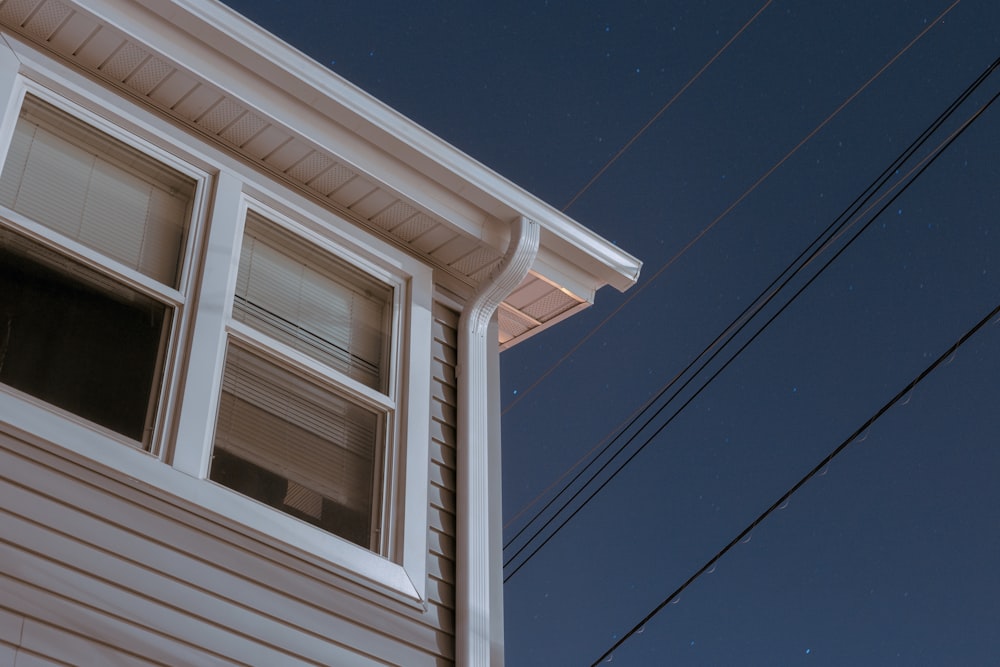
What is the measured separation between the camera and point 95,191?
4219 millimetres

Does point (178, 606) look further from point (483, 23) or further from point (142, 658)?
point (483, 23)

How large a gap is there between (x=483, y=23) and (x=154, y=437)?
471 inches

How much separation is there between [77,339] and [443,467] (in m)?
1.48

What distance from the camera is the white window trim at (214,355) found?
12.6 feet

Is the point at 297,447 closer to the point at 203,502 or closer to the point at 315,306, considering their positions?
the point at 203,502

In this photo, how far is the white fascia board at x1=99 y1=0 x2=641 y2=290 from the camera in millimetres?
4473

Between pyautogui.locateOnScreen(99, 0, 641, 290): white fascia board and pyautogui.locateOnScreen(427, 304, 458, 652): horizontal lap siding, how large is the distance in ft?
1.41

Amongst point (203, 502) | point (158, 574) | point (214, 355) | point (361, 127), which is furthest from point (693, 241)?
point (158, 574)

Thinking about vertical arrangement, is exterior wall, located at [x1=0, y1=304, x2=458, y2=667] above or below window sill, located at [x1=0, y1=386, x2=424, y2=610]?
below

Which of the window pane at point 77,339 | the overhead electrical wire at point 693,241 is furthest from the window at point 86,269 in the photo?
the overhead electrical wire at point 693,241

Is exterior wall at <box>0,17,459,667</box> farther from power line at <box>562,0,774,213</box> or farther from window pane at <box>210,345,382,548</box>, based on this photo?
power line at <box>562,0,774,213</box>

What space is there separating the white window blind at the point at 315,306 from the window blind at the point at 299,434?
0.16m

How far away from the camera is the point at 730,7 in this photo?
16.1m

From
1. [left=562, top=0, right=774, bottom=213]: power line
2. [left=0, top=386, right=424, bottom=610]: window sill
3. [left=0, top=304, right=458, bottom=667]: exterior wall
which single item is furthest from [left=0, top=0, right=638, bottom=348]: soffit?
[left=562, top=0, right=774, bottom=213]: power line
